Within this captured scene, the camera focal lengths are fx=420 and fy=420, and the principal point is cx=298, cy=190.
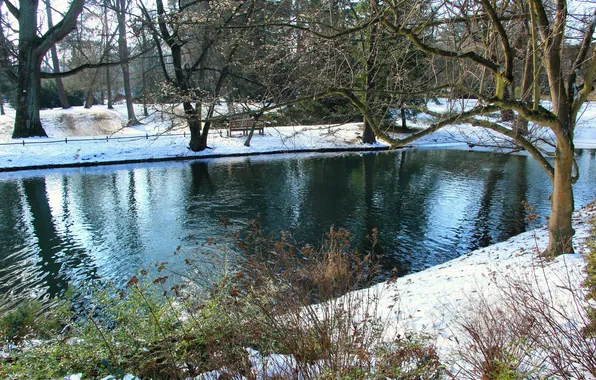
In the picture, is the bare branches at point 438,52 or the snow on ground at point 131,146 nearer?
the bare branches at point 438,52

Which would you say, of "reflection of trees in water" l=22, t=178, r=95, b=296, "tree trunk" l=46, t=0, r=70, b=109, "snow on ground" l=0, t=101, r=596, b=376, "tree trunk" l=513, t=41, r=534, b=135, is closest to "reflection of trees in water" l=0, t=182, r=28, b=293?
"reflection of trees in water" l=22, t=178, r=95, b=296

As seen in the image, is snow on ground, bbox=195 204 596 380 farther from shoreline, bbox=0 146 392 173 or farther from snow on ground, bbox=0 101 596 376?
shoreline, bbox=0 146 392 173

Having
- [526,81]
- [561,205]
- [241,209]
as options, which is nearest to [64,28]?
[241,209]

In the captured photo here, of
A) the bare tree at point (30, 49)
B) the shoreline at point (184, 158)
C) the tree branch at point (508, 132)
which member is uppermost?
the bare tree at point (30, 49)

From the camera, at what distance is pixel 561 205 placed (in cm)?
624

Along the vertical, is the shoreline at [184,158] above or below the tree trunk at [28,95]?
below

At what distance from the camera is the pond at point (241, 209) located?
9.18m

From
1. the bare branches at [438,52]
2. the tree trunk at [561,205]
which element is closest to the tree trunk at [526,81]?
the tree trunk at [561,205]

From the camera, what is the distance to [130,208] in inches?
526

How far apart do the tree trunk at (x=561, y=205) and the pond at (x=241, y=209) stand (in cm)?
274

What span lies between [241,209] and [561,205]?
8855 millimetres

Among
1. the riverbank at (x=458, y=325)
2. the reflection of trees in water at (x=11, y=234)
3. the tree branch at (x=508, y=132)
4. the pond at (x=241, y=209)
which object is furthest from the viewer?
the pond at (x=241, y=209)

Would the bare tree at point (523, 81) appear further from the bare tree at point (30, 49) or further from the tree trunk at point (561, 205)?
the bare tree at point (30, 49)

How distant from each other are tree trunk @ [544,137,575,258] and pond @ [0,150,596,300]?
9.00 feet
